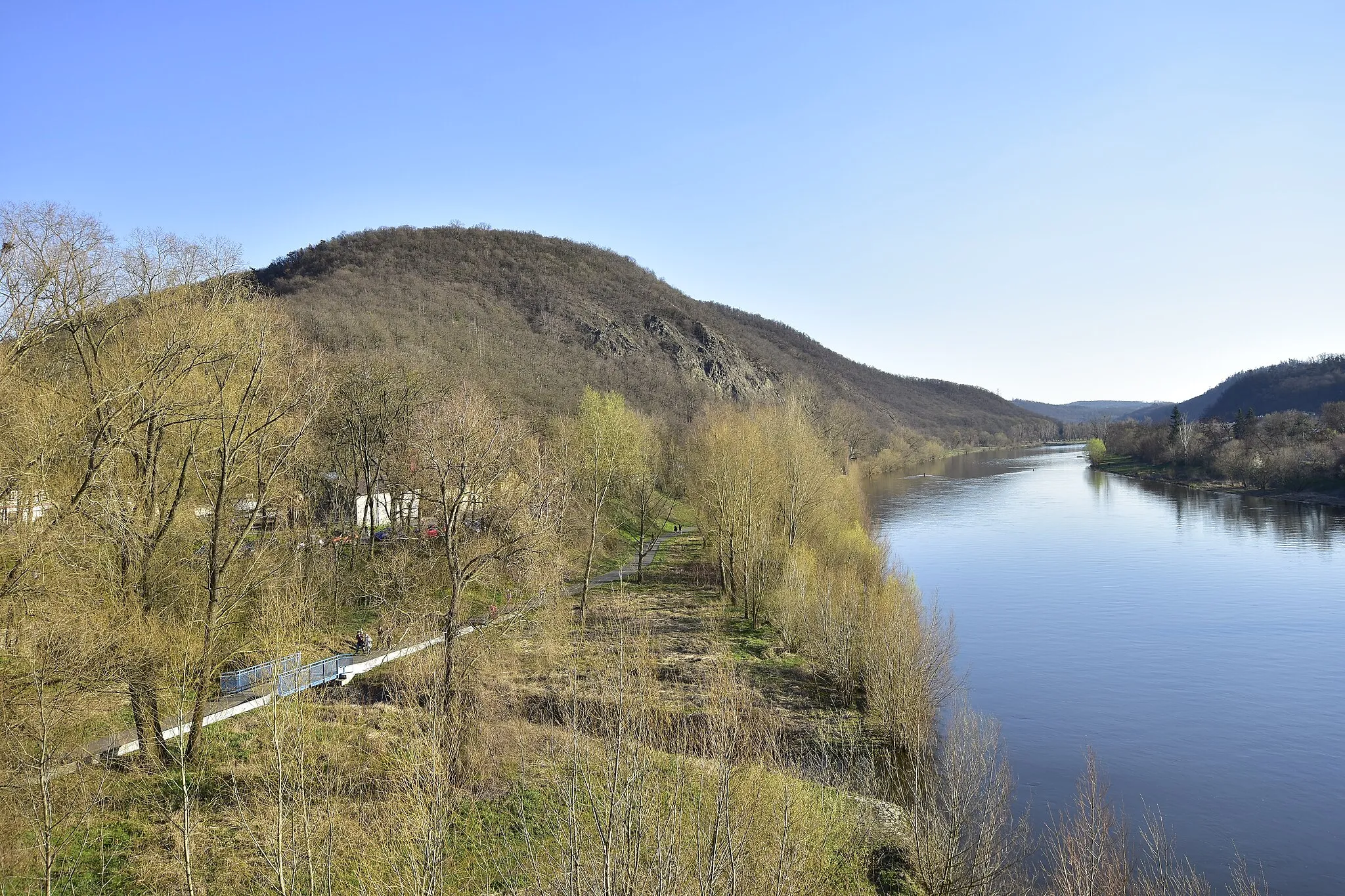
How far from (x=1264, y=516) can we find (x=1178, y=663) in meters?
Answer: 40.2

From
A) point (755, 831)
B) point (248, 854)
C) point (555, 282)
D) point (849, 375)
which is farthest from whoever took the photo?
point (849, 375)

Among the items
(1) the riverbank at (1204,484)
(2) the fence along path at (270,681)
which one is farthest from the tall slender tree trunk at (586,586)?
(1) the riverbank at (1204,484)

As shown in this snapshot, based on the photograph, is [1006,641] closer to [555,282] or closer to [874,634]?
[874,634]

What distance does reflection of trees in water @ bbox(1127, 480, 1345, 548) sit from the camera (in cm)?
4731

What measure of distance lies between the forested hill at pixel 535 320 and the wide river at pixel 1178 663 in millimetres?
36706

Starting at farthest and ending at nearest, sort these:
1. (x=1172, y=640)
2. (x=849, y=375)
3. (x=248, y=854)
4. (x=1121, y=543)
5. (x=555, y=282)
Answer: (x=849, y=375) < (x=555, y=282) < (x=1121, y=543) < (x=1172, y=640) < (x=248, y=854)

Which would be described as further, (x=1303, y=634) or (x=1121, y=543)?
(x=1121, y=543)

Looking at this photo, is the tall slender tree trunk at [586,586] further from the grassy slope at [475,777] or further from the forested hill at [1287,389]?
the forested hill at [1287,389]

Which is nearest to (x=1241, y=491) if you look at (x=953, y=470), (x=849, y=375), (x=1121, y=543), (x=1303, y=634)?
(x=1121, y=543)

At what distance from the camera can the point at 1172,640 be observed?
92.5 feet

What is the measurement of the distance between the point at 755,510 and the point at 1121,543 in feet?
97.4

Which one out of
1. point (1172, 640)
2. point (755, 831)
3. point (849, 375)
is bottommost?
point (1172, 640)

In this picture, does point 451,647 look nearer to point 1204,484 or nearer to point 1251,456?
point 1204,484

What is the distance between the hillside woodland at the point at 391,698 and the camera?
32.7 ft
